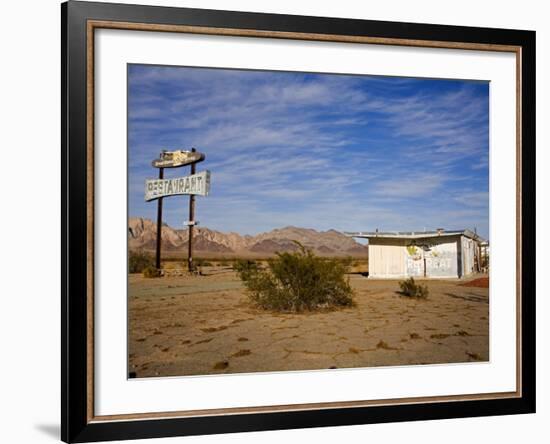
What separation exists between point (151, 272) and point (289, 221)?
38.3 inches

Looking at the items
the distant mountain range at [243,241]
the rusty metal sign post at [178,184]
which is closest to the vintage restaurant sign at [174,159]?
the rusty metal sign post at [178,184]

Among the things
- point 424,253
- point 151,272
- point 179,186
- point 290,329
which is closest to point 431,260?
point 424,253

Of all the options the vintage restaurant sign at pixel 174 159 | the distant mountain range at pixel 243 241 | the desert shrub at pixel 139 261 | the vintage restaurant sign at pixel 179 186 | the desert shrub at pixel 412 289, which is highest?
the vintage restaurant sign at pixel 174 159

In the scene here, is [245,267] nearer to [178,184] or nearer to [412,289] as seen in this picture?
Answer: [178,184]

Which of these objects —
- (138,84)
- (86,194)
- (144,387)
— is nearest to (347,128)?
(138,84)

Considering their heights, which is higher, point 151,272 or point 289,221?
point 289,221

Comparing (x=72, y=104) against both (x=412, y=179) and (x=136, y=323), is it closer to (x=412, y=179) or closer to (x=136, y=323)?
(x=136, y=323)

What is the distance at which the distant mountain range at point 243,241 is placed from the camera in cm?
421

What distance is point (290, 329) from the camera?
14.5 feet

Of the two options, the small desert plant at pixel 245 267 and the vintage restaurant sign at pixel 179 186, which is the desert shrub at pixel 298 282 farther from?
the vintage restaurant sign at pixel 179 186

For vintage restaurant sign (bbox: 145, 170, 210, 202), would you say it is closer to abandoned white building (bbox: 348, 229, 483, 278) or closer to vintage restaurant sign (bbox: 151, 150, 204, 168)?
vintage restaurant sign (bbox: 151, 150, 204, 168)

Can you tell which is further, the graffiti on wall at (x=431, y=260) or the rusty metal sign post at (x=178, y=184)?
the graffiti on wall at (x=431, y=260)

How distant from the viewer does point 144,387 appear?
13.7 feet

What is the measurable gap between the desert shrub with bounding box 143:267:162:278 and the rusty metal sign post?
0.03 m
